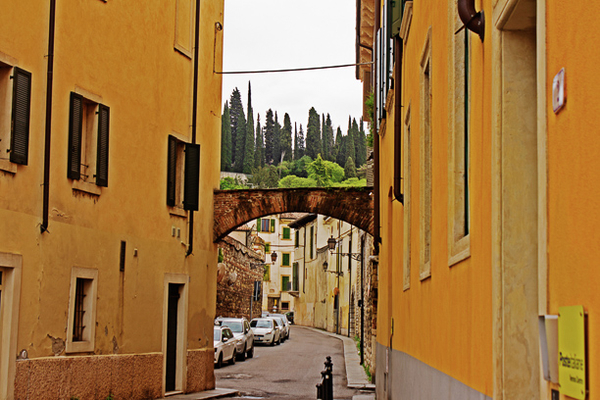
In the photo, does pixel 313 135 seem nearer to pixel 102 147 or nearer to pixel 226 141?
pixel 226 141

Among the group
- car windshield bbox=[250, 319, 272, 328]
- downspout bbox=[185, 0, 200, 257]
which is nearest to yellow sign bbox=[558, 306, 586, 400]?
downspout bbox=[185, 0, 200, 257]

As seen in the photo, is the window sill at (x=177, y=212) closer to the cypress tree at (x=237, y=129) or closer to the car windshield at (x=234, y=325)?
the car windshield at (x=234, y=325)

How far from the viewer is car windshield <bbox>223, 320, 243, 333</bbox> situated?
96.0 feet

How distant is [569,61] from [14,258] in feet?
31.8

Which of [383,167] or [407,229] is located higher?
[383,167]

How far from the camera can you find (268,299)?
8694 centimetres

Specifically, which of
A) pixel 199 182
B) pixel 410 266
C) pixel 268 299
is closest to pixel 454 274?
pixel 410 266

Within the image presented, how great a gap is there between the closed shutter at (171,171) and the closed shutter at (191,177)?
59cm

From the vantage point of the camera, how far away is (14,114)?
10.9m

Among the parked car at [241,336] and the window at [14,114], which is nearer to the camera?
the window at [14,114]

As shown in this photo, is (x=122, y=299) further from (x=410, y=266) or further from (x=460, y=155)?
(x=460, y=155)

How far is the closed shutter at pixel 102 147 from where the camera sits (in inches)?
531

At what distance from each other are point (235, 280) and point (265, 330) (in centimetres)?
300

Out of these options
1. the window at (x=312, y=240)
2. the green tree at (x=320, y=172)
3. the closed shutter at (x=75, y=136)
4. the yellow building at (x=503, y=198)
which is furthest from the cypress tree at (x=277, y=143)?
the yellow building at (x=503, y=198)
